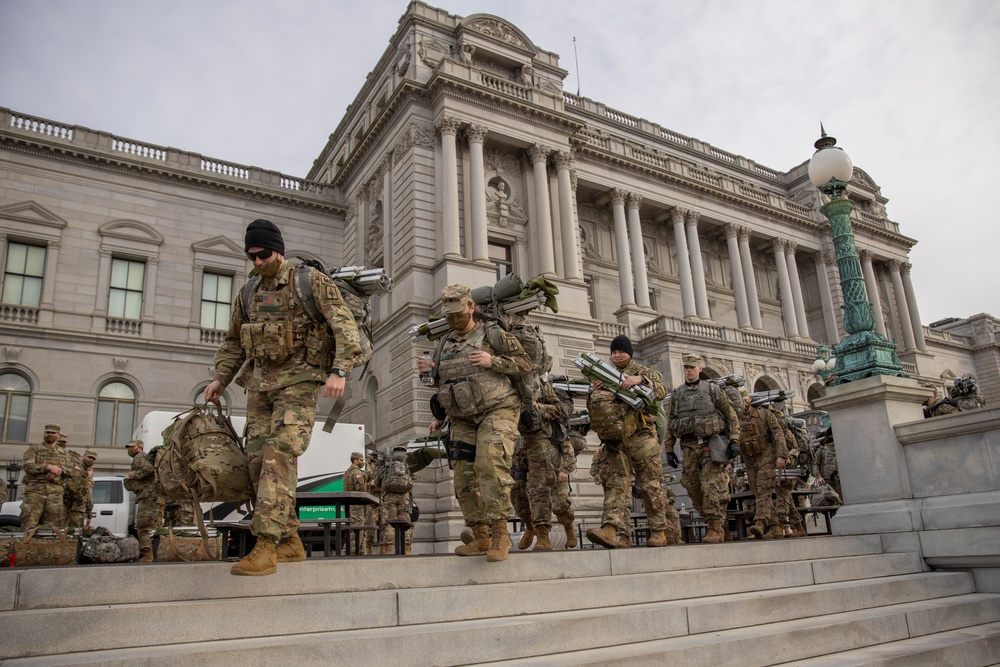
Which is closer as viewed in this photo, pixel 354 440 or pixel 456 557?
pixel 456 557

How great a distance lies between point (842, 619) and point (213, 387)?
4733 mm

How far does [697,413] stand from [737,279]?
2758 centimetres

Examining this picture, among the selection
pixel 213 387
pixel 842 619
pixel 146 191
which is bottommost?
pixel 842 619

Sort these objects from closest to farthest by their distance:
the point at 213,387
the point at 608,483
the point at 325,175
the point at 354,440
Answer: the point at 213,387, the point at 608,483, the point at 354,440, the point at 325,175

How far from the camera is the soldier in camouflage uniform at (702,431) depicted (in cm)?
851

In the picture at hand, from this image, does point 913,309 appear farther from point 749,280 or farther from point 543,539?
point 543,539

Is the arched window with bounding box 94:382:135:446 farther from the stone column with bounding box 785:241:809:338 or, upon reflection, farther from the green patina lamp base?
the stone column with bounding box 785:241:809:338

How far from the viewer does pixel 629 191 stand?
3231 centimetres

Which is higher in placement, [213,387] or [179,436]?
[213,387]

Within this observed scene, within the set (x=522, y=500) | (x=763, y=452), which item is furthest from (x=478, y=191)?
(x=522, y=500)

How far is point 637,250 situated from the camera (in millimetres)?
32125

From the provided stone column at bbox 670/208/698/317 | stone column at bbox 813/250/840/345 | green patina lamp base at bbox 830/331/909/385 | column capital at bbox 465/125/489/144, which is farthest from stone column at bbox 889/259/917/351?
green patina lamp base at bbox 830/331/909/385

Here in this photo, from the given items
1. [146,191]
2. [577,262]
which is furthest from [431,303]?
[146,191]

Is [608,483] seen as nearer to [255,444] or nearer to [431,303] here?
[255,444]
